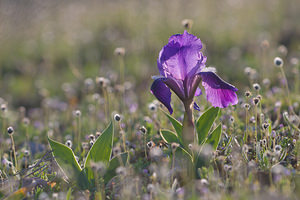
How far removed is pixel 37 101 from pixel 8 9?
4.26m

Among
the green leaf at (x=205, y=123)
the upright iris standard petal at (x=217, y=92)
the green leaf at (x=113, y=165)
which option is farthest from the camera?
the green leaf at (x=205, y=123)

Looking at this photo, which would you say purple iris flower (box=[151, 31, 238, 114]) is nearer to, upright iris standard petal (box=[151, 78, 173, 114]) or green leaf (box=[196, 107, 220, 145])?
upright iris standard petal (box=[151, 78, 173, 114])

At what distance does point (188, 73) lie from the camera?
2189mm

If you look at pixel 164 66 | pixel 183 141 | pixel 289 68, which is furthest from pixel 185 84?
pixel 289 68

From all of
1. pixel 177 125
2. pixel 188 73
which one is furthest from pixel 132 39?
pixel 188 73

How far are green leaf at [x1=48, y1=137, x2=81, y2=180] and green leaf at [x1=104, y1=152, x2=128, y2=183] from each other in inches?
6.9

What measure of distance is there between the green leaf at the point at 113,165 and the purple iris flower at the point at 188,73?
0.44 m

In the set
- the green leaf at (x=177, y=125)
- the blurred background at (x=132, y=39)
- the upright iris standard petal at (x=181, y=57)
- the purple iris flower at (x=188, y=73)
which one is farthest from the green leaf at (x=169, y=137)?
the blurred background at (x=132, y=39)

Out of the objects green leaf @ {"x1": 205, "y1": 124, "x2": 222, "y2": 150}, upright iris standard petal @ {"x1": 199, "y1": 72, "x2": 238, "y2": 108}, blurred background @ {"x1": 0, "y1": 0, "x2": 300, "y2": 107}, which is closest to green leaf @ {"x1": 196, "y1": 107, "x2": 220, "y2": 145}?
green leaf @ {"x1": 205, "y1": 124, "x2": 222, "y2": 150}

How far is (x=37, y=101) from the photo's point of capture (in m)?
5.89

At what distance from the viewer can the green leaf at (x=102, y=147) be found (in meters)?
2.27

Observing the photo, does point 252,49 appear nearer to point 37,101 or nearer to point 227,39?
point 227,39

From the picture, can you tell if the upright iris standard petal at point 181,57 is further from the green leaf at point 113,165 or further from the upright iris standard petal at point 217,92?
the green leaf at point 113,165

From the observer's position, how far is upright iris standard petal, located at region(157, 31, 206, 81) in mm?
2141
